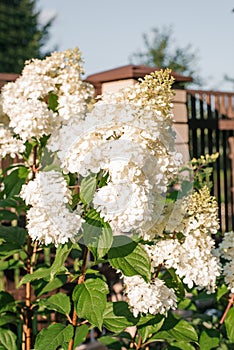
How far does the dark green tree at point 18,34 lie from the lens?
21.1 m

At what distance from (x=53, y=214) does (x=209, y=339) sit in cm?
109

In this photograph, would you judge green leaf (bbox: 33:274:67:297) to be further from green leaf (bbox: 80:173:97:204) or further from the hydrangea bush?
green leaf (bbox: 80:173:97:204)

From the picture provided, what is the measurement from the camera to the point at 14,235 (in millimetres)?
2496

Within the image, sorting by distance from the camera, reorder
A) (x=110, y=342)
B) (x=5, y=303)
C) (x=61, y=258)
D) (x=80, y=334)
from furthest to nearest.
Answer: (x=110, y=342), (x=5, y=303), (x=80, y=334), (x=61, y=258)

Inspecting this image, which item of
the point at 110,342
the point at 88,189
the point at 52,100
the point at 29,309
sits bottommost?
the point at 110,342

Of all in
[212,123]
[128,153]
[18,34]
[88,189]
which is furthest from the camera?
[18,34]

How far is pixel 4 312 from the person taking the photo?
2.53 meters

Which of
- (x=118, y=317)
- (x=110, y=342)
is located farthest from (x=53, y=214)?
(x=110, y=342)

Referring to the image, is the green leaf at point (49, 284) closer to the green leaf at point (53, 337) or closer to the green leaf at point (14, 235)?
the green leaf at point (14, 235)

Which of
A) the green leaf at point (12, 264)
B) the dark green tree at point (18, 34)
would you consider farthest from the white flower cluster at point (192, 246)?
the dark green tree at point (18, 34)

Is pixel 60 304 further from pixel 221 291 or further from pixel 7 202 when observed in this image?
pixel 221 291

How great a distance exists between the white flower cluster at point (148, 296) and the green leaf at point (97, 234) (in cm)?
25

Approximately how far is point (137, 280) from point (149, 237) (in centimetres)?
24

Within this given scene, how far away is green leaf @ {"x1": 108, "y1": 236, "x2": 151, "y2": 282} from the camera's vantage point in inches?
66.7
